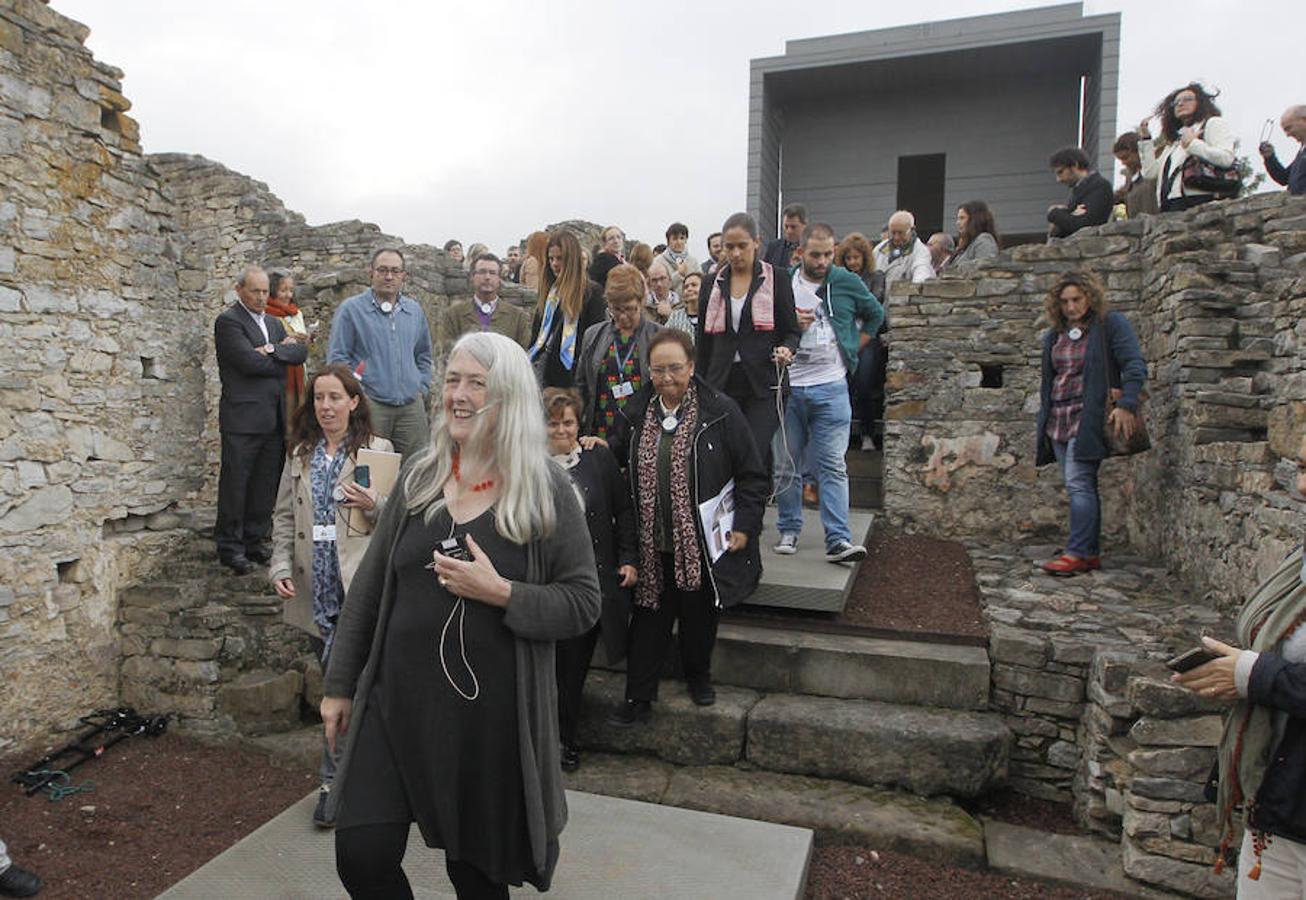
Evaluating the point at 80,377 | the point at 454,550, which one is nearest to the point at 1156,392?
the point at 454,550

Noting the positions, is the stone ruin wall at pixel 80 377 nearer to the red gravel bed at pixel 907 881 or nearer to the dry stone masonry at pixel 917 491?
the dry stone masonry at pixel 917 491

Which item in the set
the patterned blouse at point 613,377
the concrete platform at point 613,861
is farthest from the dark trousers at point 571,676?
the patterned blouse at point 613,377

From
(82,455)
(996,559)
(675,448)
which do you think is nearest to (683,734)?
(675,448)

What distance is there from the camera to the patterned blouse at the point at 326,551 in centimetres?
365

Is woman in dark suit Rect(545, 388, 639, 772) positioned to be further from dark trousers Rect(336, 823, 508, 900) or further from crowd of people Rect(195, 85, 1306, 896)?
dark trousers Rect(336, 823, 508, 900)

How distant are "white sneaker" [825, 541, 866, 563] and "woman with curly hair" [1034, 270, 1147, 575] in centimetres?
140

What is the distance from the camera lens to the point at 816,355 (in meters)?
5.01

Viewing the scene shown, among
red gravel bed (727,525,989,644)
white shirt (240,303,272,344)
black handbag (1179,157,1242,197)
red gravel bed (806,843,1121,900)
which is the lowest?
red gravel bed (806,843,1121,900)

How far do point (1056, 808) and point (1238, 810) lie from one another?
66.6 inches

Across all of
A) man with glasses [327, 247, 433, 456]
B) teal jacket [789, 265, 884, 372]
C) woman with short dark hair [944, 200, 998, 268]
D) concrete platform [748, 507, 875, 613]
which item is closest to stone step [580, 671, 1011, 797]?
concrete platform [748, 507, 875, 613]

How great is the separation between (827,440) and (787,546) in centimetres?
75

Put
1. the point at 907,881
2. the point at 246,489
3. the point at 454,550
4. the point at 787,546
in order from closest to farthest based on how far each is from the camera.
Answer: the point at 454,550, the point at 907,881, the point at 787,546, the point at 246,489

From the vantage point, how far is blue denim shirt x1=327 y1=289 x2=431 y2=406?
533 centimetres

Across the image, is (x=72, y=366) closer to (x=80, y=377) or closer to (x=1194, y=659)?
(x=80, y=377)
